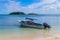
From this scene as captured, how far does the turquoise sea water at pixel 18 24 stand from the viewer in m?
4.96

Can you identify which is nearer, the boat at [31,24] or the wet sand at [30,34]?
the wet sand at [30,34]

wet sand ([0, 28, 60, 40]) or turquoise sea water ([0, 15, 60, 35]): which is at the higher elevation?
turquoise sea water ([0, 15, 60, 35])

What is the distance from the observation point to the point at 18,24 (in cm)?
532

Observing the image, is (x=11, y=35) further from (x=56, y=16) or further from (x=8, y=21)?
(x=56, y=16)

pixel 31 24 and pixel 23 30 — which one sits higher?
pixel 31 24

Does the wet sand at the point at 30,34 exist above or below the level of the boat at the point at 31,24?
below

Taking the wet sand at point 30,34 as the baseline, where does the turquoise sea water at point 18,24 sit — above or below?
above

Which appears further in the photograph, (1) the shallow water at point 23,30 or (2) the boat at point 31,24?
(2) the boat at point 31,24

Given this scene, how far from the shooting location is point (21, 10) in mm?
4934

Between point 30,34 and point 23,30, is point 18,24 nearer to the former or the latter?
point 23,30

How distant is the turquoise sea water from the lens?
16.3 feet

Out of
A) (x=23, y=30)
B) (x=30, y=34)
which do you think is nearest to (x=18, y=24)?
(x=23, y=30)

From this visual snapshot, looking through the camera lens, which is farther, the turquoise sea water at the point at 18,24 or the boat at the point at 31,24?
the boat at the point at 31,24

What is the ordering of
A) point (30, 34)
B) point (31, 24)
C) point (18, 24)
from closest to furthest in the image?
point (30, 34), point (18, 24), point (31, 24)
